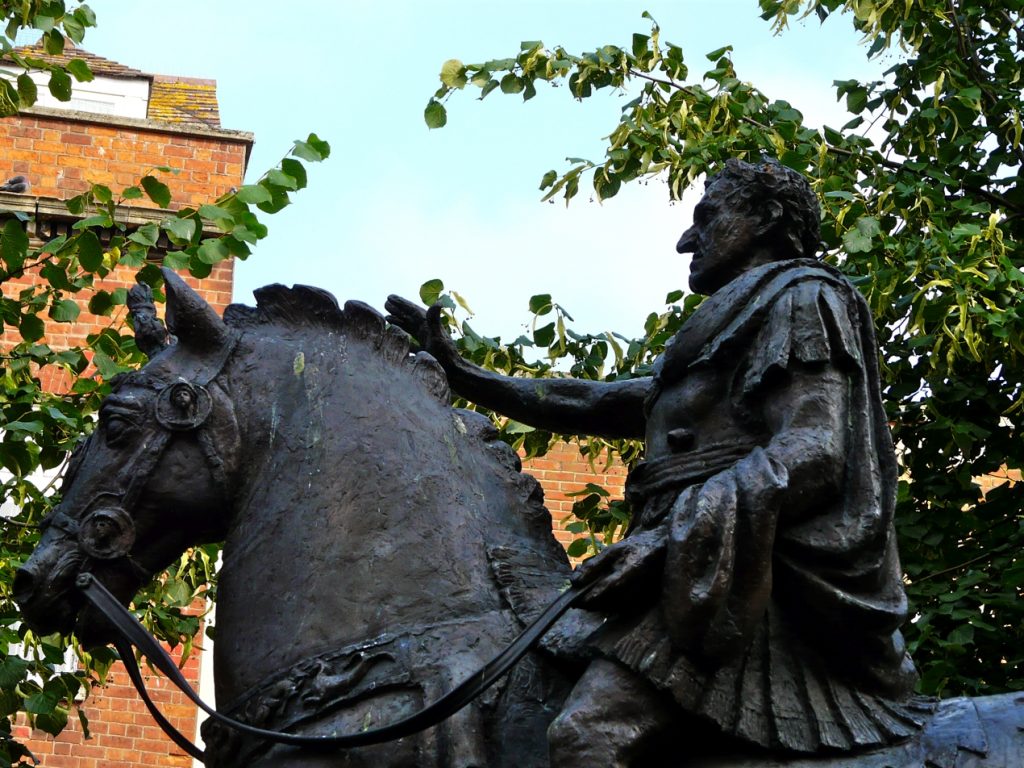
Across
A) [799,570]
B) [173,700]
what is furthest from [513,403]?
[173,700]

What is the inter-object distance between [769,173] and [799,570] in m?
1.17

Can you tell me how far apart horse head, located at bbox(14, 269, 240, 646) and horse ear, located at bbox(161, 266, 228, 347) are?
0.11 metres

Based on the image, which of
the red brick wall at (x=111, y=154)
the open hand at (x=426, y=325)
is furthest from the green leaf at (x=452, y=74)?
the red brick wall at (x=111, y=154)

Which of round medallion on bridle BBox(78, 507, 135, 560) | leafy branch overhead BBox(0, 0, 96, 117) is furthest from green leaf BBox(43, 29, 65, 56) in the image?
round medallion on bridle BBox(78, 507, 135, 560)

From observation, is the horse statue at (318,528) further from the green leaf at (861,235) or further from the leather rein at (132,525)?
the green leaf at (861,235)

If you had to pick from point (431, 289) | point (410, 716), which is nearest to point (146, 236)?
point (431, 289)

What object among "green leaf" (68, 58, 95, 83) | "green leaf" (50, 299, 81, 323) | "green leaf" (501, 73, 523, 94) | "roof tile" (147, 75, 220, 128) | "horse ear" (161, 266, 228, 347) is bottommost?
"horse ear" (161, 266, 228, 347)

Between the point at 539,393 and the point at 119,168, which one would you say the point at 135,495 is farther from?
the point at 119,168

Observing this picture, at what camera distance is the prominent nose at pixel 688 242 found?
5367 mm

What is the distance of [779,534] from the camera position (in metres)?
4.66

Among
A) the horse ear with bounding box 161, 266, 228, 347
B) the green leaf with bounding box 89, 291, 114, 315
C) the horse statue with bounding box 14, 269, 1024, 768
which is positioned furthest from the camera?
the green leaf with bounding box 89, 291, 114, 315

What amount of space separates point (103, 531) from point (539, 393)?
1416mm

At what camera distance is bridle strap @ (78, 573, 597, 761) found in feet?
14.8

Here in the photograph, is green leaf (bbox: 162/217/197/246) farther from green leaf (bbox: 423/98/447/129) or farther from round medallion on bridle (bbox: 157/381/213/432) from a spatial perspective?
round medallion on bridle (bbox: 157/381/213/432)
